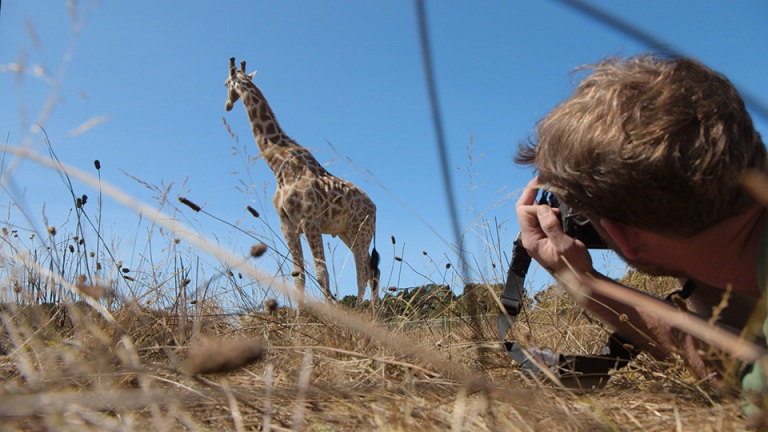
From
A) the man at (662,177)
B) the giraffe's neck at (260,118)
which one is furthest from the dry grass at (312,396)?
the giraffe's neck at (260,118)

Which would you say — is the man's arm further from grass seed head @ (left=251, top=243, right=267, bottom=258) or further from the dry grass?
grass seed head @ (left=251, top=243, right=267, bottom=258)

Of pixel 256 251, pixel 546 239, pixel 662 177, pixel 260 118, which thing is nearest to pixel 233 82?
pixel 260 118

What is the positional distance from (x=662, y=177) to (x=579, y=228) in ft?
1.01

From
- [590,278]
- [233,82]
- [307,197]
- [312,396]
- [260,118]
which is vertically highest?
[233,82]

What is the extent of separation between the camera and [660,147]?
1.06m

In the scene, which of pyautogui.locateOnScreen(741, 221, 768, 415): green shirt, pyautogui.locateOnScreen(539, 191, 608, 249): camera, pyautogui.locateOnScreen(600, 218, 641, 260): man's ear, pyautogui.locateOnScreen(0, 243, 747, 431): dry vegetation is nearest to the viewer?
A: pyautogui.locateOnScreen(0, 243, 747, 431): dry vegetation

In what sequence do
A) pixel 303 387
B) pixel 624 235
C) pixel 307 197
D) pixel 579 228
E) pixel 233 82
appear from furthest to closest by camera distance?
1. pixel 233 82
2. pixel 307 197
3. pixel 579 228
4. pixel 624 235
5. pixel 303 387

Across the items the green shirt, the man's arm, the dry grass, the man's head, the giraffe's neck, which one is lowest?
the dry grass

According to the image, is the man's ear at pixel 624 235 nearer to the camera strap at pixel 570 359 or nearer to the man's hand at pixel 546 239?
the man's hand at pixel 546 239

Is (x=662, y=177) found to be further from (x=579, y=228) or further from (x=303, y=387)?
(x=303, y=387)

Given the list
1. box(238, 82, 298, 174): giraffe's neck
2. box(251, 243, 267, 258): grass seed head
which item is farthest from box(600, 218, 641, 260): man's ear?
box(238, 82, 298, 174): giraffe's neck

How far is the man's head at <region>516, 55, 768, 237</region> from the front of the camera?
3.50 feet

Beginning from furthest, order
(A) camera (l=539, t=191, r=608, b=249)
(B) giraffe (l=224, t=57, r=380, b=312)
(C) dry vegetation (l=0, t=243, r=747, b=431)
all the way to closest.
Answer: (B) giraffe (l=224, t=57, r=380, b=312) < (A) camera (l=539, t=191, r=608, b=249) < (C) dry vegetation (l=0, t=243, r=747, b=431)

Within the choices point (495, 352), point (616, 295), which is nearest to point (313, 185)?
point (495, 352)
